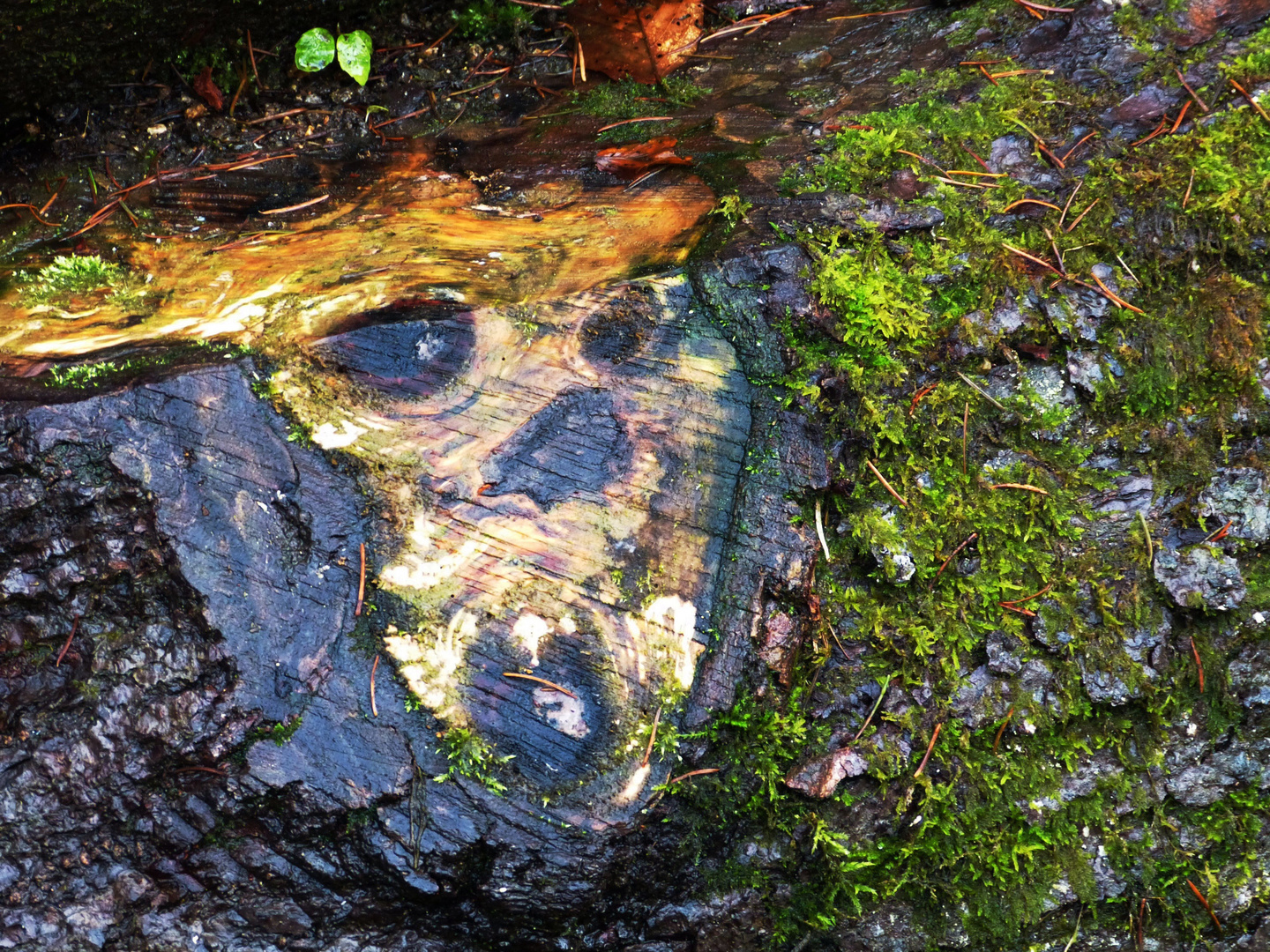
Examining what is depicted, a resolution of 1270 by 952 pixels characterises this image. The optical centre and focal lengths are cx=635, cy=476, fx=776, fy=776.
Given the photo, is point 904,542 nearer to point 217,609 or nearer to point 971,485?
point 971,485

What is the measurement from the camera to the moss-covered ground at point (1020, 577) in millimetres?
2471

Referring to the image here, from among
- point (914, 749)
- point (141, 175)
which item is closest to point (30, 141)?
point (141, 175)

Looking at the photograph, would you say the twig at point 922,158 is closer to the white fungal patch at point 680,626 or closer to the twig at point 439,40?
the white fungal patch at point 680,626

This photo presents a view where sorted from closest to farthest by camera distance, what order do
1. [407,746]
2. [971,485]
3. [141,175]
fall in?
[407,746] → [971,485] → [141,175]

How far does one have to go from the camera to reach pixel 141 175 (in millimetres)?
3475

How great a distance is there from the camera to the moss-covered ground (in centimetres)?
247

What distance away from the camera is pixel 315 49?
3600 mm

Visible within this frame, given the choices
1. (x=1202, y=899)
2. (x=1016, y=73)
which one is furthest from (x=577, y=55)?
(x=1202, y=899)

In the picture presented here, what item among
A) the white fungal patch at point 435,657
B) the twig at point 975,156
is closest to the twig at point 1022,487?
the twig at point 975,156

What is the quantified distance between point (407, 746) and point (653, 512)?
3.51ft

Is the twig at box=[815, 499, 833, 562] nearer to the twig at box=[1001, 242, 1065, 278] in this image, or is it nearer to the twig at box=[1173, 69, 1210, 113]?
the twig at box=[1001, 242, 1065, 278]

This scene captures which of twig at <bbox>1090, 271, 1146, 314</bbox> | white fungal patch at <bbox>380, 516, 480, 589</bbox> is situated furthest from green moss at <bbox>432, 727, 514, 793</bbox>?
twig at <bbox>1090, 271, 1146, 314</bbox>

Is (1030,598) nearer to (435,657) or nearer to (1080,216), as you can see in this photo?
(1080,216)

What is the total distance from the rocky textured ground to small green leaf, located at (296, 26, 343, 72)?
173 centimetres
